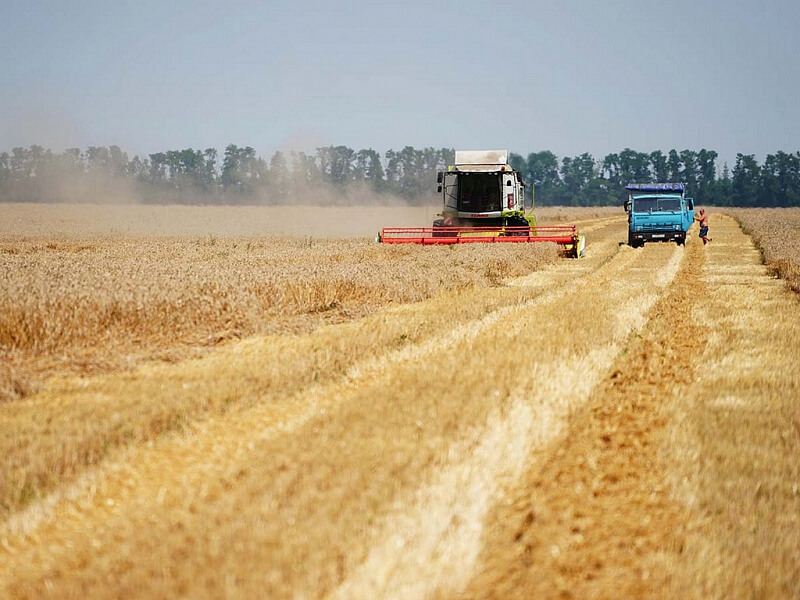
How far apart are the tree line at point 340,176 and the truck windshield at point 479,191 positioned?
77.6 meters

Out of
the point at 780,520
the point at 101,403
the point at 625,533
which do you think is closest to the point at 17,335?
the point at 101,403

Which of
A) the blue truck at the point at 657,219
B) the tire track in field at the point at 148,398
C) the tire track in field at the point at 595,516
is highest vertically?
the blue truck at the point at 657,219

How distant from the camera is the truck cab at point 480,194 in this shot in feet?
90.5

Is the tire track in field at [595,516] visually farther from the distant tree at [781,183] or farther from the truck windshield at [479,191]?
the distant tree at [781,183]

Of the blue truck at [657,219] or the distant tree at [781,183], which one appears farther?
the distant tree at [781,183]

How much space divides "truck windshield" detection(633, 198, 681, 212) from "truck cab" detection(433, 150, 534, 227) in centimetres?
467

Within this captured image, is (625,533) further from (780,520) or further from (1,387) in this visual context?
(1,387)

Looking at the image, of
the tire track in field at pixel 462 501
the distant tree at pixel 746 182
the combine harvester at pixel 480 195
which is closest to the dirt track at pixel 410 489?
the tire track in field at pixel 462 501

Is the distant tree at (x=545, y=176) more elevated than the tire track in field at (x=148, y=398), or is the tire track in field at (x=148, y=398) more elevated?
the distant tree at (x=545, y=176)

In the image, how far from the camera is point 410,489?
14.7ft

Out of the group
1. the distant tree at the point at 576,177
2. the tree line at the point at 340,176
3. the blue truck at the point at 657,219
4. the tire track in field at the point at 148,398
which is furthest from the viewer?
the distant tree at the point at 576,177

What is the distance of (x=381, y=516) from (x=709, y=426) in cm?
305

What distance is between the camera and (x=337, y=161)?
131250mm

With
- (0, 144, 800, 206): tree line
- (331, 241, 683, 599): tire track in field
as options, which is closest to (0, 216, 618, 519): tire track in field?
(331, 241, 683, 599): tire track in field
